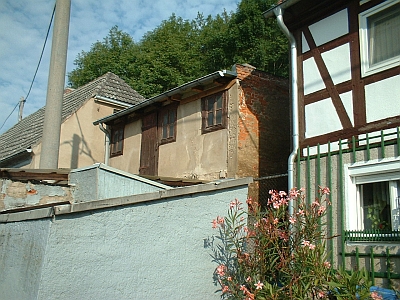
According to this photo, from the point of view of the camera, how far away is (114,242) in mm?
5625

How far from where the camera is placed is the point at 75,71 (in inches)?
1355

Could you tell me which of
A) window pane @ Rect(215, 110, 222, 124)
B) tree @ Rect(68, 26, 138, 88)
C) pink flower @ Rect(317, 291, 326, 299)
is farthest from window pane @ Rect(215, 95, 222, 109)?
tree @ Rect(68, 26, 138, 88)

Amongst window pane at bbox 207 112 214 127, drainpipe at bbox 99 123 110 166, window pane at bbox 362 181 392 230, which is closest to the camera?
window pane at bbox 362 181 392 230

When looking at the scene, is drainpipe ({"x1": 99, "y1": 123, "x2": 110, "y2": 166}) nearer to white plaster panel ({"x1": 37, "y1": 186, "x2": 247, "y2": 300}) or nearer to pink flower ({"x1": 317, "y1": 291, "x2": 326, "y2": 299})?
white plaster panel ({"x1": 37, "y1": 186, "x2": 247, "y2": 300})

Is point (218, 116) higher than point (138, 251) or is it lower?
higher

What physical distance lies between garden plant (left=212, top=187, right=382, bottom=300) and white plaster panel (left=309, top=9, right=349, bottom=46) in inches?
131

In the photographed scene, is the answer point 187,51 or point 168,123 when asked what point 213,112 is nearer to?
point 168,123

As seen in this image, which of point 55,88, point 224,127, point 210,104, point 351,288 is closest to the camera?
point 351,288

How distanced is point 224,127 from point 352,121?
4.12 m

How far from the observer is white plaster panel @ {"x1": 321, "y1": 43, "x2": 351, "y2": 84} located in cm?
786

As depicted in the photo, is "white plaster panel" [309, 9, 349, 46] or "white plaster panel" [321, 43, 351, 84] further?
"white plaster panel" [309, 9, 349, 46]

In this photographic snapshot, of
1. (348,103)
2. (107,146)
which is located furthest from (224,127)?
(107,146)

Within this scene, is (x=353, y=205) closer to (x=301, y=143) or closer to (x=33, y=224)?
(x=301, y=143)

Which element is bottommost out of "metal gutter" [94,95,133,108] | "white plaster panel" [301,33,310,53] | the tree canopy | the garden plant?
the garden plant
